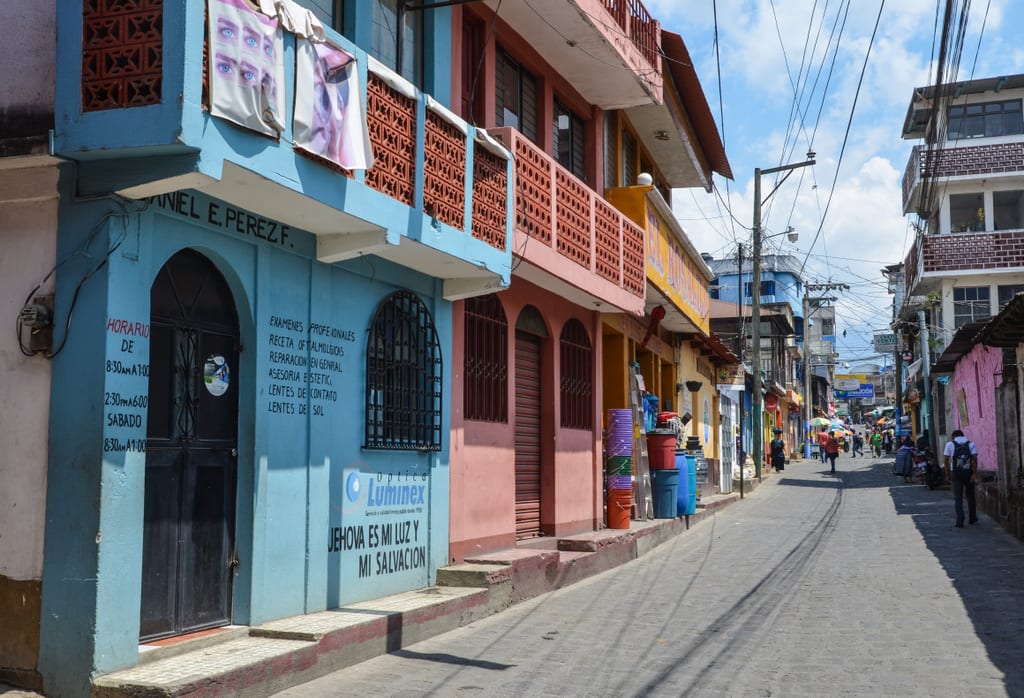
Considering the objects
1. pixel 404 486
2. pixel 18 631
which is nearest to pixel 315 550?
pixel 404 486

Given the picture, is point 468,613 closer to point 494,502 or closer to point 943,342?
point 494,502

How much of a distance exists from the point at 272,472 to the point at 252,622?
114 cm

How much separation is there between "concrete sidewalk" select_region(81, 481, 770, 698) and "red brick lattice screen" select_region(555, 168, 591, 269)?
3.86m

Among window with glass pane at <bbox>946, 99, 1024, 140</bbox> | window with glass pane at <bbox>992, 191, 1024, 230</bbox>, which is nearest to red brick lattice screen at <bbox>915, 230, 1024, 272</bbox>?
window with glass pane at <bbox>992, 191, 1024, 230</bbox>

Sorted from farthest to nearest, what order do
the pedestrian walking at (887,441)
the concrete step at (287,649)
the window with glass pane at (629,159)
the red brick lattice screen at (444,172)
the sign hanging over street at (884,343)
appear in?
the pedestrian walking at (887,441), the sign hanging over street at (884,343), the window with glass pane at (629,159), the red brick lattice screen at (444,172), the concrete step at (287,649)

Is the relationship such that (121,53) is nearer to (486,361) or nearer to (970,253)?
(486,361)

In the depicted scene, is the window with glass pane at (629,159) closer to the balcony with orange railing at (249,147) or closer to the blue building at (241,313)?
the blue building at (241,313)

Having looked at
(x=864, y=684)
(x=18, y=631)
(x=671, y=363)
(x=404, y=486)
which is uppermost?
(x=671, y=363)

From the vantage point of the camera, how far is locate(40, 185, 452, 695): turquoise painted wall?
6207 millimetres

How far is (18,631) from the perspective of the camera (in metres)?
6.26

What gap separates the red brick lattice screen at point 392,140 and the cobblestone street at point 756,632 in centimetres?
393

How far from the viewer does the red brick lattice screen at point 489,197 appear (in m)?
10.4

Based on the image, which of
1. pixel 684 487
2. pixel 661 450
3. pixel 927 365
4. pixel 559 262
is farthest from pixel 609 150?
pixel 927 365

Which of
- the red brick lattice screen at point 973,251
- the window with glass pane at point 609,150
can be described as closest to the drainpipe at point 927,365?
the red brick lattice screen at point 973,251
